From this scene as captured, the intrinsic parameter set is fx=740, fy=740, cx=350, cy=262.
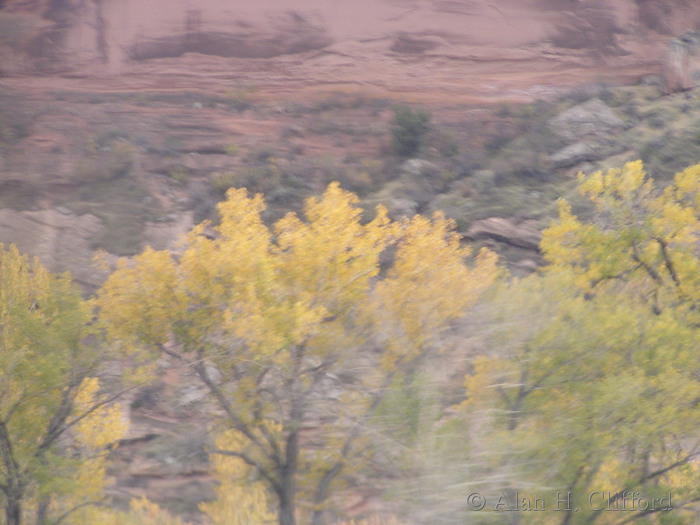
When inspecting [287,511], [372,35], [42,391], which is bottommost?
[287,511]

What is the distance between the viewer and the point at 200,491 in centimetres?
1525

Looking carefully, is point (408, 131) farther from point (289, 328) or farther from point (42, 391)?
point (42, 391)

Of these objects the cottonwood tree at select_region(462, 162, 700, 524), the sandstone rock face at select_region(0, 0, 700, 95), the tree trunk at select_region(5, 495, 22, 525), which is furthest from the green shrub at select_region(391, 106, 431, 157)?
the tree trunk at select_region(5, 495, 22, 525)

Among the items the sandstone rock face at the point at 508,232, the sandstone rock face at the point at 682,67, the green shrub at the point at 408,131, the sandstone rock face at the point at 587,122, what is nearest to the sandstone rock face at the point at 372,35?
the sandstone rock face at the point at 682,67

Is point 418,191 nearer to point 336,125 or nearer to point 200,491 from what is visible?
point 336,125

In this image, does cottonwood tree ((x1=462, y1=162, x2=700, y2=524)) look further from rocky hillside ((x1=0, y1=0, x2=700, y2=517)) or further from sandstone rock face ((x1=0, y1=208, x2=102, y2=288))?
sandstone rock face ((x1=0, y1=208, x2=102, y2=288))

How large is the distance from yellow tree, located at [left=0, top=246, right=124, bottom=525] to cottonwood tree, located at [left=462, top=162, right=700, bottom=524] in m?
5.93

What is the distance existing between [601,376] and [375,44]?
2952 cm

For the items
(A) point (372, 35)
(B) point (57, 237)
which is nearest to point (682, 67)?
(A) point (372, 35)

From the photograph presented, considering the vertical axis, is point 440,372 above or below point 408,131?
above

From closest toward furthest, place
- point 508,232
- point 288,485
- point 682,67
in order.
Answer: point 288,485 → point 508,232 → point 682,67

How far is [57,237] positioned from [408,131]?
1468 cm

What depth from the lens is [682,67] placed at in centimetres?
3145

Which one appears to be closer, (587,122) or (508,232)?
(508,232)
